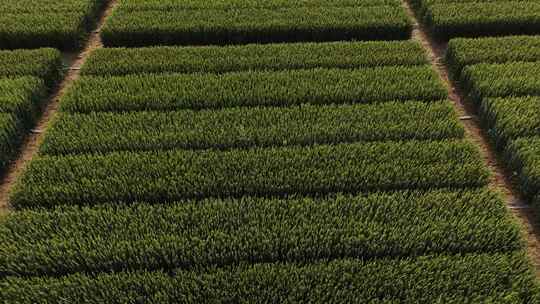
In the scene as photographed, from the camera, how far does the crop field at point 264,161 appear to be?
542 cm

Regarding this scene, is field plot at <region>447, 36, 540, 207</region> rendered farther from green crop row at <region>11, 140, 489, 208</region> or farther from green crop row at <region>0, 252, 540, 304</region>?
green crop row at <region>0, 252, 540, 304</region>

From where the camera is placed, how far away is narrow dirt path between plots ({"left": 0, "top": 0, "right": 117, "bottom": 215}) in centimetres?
727

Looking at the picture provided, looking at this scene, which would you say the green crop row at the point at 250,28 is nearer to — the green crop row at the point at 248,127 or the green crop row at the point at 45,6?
the green crop row at the point at 45,6

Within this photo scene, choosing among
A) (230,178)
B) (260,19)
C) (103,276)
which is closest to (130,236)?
(103,276)

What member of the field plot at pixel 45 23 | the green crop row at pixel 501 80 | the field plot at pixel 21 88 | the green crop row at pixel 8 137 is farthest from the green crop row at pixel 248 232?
the field plot at pixel 45 23

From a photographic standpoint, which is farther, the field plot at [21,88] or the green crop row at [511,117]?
the field plot at [21,88]

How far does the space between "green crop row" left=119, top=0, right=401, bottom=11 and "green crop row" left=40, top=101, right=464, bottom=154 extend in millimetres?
4847

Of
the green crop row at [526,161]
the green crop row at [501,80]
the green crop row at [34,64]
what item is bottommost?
the green crop row at [34,64]

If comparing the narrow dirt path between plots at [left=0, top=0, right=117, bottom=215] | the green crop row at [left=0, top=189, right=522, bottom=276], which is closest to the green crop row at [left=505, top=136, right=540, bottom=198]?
the green crop row at [left=0, top=189, right=522, bottom=276]

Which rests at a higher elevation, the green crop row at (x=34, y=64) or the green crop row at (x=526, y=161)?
the green crop row at (x=526, y=161)

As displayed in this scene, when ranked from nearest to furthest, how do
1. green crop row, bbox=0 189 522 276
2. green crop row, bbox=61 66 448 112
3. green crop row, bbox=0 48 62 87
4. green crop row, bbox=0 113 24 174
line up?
1. green crop row, bbox=0 189 522 276
2. green crop row, bbox=0 113 24 174
3. green crop row, bbox=61 66 448 112
4. green crop row, bbox=0 48 62 87

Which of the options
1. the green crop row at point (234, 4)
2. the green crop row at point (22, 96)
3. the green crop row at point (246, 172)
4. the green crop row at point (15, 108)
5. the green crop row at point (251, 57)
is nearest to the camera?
the green crop row at point (246, 172)

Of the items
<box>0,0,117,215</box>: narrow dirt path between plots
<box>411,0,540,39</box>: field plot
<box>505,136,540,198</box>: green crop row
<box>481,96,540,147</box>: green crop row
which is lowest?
<box>0,0,117,215</box>: narrow dirt path between plots

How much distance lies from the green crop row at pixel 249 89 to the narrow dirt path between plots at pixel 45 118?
2.11 feet
